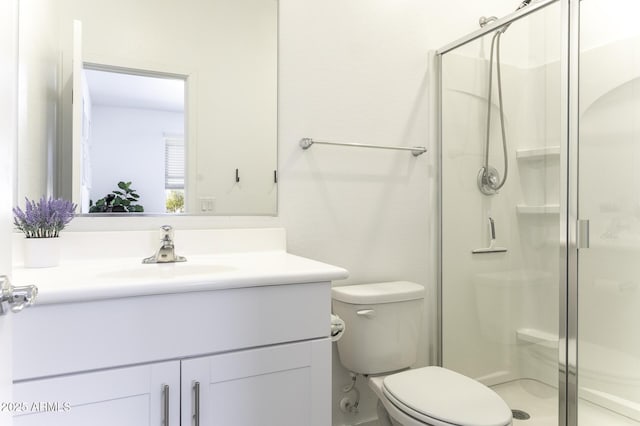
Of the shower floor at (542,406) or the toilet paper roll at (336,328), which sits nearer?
the toilet paper roll at (336,328)

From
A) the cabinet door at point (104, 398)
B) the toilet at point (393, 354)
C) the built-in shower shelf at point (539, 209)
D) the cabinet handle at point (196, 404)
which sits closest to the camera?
the cabinet door at point (104, 398)

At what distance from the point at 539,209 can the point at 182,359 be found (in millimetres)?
1398

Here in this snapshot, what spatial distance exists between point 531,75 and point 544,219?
1.92 ft

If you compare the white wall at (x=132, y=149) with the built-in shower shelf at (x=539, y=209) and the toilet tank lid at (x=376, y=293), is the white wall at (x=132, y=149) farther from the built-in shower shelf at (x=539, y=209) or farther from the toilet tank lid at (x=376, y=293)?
the built-in shower shelf at (x=539, y=209)

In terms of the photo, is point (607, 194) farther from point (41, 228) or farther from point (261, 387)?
point (41, 228)

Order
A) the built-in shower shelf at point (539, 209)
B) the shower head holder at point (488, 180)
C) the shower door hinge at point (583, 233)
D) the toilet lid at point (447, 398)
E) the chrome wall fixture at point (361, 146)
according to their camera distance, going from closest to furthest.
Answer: the toilet lid at point (447, 398) → the shower door hinge at point (583, 233) → the built-in shower shelf at point (539, 209) → the chrome wall fixture at point (361, 146) → the shower head holder at point (488, 180)

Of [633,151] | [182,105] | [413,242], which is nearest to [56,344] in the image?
[182,105]

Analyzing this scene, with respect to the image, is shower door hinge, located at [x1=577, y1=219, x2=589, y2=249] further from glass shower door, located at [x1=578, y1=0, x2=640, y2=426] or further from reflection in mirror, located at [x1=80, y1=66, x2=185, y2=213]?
reflection in mirror, located at [x1=80, y1=66, x2=185, y2=213]

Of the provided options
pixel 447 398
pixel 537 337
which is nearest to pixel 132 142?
pixel 447 398

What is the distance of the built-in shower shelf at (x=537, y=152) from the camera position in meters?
1.52

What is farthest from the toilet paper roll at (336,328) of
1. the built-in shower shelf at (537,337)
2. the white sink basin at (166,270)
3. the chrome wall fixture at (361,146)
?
the built-in shower shelf at (537,337)

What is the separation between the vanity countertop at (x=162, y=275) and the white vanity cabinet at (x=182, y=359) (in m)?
0.03

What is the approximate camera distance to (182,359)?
99 centimetres

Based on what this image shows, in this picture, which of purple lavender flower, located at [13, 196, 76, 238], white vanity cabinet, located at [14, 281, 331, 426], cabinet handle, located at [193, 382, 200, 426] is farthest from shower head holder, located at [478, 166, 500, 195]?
purple lavender flower, located at [13, 196, 76, 238]
